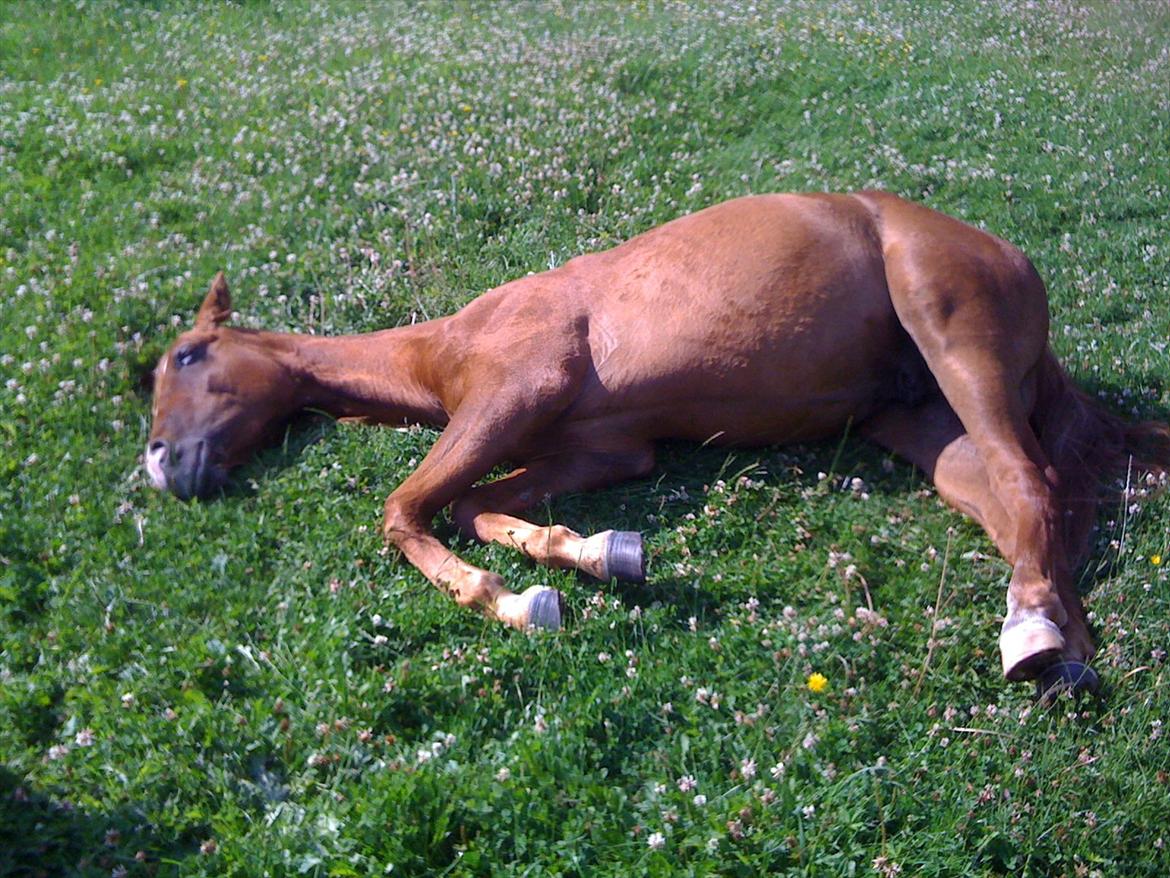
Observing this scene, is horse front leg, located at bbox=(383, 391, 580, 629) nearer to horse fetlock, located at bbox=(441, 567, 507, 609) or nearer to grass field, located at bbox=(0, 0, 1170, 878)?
horse fetlock, located at bbox=(441, 567, 507, 609)

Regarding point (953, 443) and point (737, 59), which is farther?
point (737, 59)

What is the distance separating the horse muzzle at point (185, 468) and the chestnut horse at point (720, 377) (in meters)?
0.01

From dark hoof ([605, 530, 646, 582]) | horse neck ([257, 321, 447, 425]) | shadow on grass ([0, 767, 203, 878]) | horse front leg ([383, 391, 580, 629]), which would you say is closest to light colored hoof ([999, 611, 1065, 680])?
dark hoof ([605, 530, 646, 582])

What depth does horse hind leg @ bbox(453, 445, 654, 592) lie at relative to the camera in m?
4.91

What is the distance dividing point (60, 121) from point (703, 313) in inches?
255

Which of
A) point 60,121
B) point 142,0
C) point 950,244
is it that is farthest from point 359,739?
point 142,0

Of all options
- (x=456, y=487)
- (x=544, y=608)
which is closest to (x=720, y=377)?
(x=456, y=487)

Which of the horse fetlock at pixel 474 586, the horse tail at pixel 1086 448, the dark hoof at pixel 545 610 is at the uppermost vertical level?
the dark hoof at pixel 545 610

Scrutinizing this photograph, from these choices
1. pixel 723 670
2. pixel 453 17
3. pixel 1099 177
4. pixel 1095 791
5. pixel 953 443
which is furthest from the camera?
pixel 453 17

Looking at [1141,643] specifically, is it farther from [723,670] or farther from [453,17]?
[453,17]

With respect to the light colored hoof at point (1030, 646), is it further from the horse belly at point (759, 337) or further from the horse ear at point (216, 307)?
the horse ear at point (216, 307)

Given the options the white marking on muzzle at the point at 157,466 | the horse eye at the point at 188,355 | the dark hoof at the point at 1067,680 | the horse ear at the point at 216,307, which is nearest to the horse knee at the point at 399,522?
the white marking on muzzle at the point at 157,466

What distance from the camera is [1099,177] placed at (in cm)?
913

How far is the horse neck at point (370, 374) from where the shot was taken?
6188 millimetres
